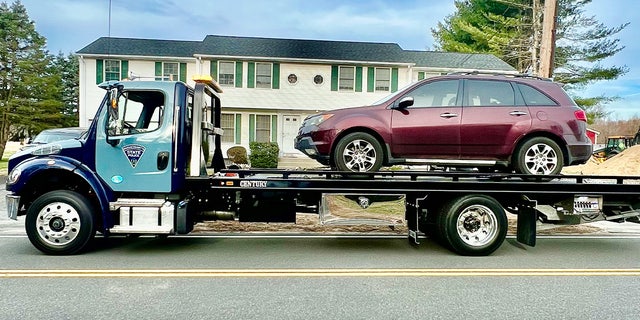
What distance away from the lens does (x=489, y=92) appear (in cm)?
692

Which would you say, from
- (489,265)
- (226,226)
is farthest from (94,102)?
(489,265)

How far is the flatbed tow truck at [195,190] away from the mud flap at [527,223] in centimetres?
2

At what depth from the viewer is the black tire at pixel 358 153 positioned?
263 inches

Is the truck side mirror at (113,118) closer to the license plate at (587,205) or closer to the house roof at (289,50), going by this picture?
the license plate at (587,205)

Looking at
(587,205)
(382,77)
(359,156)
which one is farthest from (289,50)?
(587,205)

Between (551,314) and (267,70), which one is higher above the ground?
(267,70)

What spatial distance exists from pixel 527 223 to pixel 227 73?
20002 millimetres

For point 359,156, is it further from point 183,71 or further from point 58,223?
point 183,71

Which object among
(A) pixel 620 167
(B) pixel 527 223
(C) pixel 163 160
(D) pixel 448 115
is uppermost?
(D) pixel 448 115

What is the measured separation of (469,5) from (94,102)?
2872cm

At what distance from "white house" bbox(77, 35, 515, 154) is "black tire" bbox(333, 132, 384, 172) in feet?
57.6

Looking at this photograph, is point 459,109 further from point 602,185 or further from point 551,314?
point 551,314

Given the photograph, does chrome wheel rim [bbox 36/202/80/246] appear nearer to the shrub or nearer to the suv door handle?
the suv door handle

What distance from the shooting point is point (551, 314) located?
4.15m
